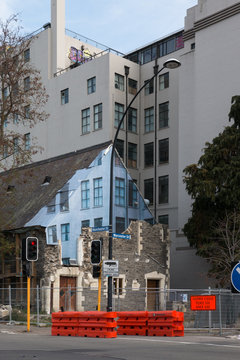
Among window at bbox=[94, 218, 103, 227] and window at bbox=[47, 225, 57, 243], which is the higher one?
window at bbox=[94, 218, 103, 227]

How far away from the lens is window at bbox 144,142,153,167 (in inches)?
2238

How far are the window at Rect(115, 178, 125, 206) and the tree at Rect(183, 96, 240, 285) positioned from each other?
162 inches

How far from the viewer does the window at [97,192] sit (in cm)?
3753

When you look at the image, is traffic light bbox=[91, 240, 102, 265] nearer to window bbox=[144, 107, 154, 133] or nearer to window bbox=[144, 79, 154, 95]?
window bbox=[144, 107, 154, 133]

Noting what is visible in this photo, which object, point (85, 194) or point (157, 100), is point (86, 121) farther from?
point (85, 194)

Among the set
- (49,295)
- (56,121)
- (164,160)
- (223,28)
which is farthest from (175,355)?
(56,121)

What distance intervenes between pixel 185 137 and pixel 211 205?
455 inches

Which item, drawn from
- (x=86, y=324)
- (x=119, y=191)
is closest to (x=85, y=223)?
(x=119, y=191)

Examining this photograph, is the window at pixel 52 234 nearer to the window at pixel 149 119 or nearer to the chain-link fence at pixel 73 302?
the chain-link fence at pixel 73 302

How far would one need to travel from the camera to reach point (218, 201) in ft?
125

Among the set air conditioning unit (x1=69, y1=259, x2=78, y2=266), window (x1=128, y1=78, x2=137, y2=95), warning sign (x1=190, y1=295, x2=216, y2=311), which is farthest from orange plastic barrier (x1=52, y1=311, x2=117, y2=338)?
window (x1=128, y1=78, x2=137, y2=95)

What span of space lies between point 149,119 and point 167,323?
124 ft

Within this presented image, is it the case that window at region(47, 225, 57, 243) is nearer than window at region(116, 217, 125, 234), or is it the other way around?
window at region(47, 225, 57, 243)

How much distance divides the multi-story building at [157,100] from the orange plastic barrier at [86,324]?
22140mm
